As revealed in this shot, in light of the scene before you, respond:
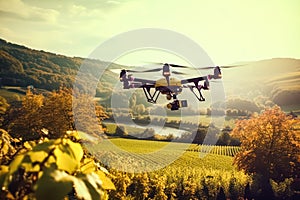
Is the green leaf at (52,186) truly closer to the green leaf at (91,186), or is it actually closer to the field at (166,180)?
the green leaf at (91,186)

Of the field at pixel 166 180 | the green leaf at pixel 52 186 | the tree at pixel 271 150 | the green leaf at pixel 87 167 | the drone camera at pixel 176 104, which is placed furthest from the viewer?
the tree at pixel 271 150

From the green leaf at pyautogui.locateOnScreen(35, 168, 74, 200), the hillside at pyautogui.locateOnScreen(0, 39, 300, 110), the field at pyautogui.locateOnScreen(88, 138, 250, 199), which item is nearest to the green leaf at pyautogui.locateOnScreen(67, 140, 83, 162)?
the green leaf at pyautogui.locateOnScreen(35, 168, 74, 200)

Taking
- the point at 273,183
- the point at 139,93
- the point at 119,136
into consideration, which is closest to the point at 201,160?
the point at 273,183

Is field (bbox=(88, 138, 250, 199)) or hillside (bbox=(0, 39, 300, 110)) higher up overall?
hillside (bbox=(0, 39, 300, 110))

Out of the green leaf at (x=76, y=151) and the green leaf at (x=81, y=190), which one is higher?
the green leaf at (x=76, y=151)

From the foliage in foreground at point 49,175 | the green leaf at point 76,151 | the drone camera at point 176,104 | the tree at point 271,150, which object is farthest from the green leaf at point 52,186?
the tree at point 271,150

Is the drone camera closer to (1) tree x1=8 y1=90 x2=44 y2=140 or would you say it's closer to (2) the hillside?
(1) tree x1=8 y1=90 x2=44 y2=140
